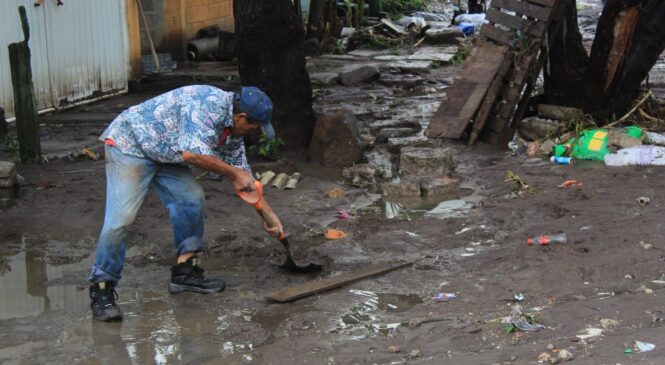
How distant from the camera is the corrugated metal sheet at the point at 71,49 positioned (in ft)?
33.0

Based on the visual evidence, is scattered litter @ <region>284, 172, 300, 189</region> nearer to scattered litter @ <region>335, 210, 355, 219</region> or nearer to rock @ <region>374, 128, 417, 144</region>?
scattered litter @ <region>335, 210, 355, 219</region>

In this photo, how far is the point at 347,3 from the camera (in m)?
20.4

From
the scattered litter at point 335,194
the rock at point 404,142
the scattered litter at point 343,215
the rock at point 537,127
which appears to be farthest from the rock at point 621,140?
the scattered litter at point 343,215

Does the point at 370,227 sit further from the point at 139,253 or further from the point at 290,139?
the point at 290,139

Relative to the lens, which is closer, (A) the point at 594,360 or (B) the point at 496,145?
(A) the point at 594,360

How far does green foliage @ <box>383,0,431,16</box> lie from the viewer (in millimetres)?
24250

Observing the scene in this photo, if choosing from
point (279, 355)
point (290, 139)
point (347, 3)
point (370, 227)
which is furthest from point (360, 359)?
point (347, 3)

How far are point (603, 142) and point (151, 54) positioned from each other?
848cm

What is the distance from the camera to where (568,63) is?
367 inches

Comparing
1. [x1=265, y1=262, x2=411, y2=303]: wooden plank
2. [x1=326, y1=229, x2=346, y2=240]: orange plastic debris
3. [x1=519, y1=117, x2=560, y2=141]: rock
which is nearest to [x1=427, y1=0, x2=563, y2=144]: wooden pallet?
[x1=519, y1=117, x2=560, y2=141]: rock

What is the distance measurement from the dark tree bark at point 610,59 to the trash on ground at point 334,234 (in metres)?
3.96

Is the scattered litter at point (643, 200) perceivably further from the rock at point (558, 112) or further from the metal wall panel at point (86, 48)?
the metal wall panel at point (86, 48)

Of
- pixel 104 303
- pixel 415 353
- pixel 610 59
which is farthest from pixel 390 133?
pixel 415 353

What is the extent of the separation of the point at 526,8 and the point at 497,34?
0.50 metres
